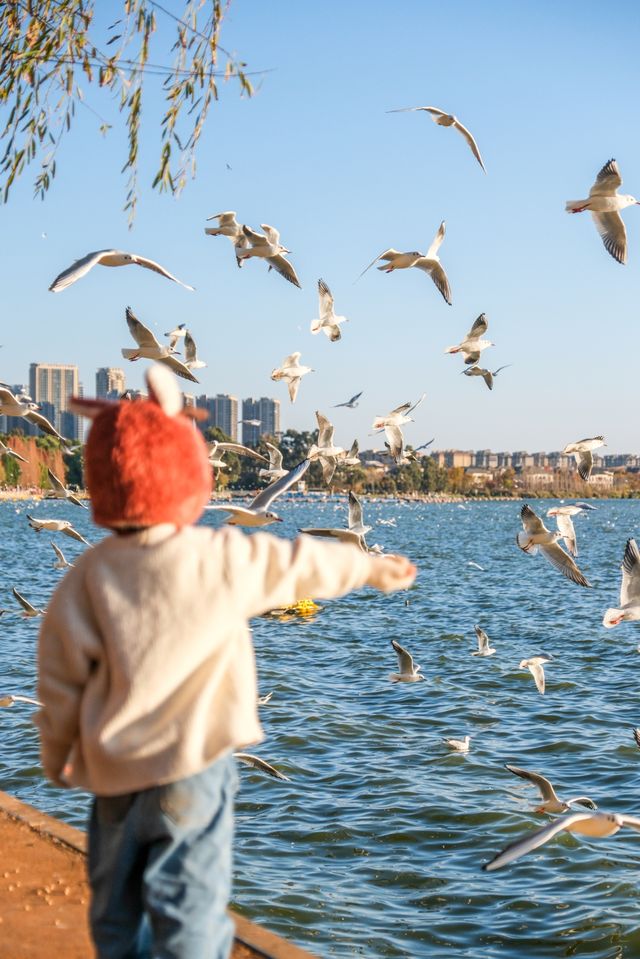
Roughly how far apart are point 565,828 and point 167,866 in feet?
8.29

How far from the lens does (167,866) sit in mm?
2439

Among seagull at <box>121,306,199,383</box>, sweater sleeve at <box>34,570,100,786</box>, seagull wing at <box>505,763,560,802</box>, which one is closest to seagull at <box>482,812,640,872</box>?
seagull wing at <box>505,763,560,802</box>

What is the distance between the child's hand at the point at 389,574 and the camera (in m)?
2.56

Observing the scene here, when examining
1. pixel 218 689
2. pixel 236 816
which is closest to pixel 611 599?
pixel 236 816

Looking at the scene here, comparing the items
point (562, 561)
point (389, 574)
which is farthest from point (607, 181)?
point (389, 574)

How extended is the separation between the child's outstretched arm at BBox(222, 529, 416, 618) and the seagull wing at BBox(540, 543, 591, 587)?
7.25m

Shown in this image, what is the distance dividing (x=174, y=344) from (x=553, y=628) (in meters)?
14.0

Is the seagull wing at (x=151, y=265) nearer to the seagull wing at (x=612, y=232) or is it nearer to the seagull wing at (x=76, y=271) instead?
the seagull wing at (x=76, y=271)

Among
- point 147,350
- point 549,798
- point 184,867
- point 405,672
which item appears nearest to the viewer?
point 184,867

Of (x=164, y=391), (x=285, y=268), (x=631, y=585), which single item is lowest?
(x=631, y=585)

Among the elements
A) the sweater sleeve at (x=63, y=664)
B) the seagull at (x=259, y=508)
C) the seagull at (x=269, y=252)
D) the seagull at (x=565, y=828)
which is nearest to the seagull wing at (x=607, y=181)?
the seagull at (x=269, y=252)

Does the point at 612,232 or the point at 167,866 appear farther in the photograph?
the point at 612,232

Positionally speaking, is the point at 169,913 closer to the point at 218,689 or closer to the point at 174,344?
the point at 218,689

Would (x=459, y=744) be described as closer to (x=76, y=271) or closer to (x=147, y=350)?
(x=147, y=350)
